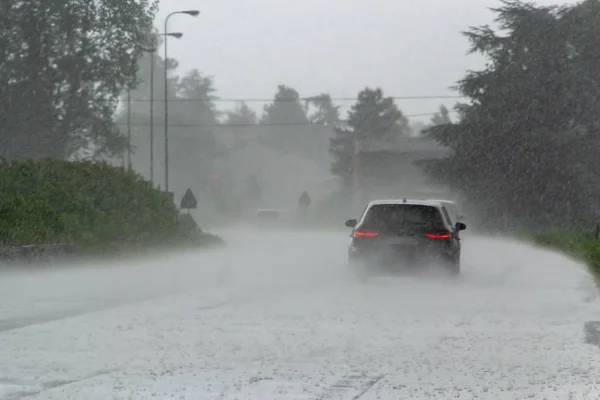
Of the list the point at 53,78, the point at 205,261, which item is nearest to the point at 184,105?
the point at 53,78

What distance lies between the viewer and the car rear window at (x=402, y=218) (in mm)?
20375

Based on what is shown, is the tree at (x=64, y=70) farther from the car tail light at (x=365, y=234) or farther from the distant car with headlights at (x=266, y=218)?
the car tail light at (x=365, y=234)

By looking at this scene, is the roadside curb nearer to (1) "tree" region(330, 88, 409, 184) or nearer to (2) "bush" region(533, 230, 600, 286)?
(2) "bush" region(533, 230, 600, 286)

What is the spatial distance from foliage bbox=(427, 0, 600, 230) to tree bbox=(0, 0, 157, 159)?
647 inches

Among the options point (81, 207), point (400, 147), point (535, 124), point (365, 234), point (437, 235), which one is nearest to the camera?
point (437, 235)

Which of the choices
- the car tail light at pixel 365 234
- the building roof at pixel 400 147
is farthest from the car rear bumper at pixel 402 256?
the building roof at pixel 400 147

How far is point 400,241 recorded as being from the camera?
2020 centimetres

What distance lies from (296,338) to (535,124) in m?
43.2

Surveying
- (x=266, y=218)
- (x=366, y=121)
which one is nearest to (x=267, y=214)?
(x=266, y=218)

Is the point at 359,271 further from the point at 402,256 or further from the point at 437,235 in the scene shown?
the point at 437,235

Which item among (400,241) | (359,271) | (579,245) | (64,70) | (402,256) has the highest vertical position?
(64,70)

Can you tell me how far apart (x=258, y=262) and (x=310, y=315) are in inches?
582

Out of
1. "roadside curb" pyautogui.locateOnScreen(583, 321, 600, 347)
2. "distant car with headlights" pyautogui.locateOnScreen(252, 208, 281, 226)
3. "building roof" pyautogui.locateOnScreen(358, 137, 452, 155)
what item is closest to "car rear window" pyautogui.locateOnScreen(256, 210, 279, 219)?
"distant car with headlights" pyautogui.locateOnScreen(252, 208, 281, 226)

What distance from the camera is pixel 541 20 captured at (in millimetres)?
54312
